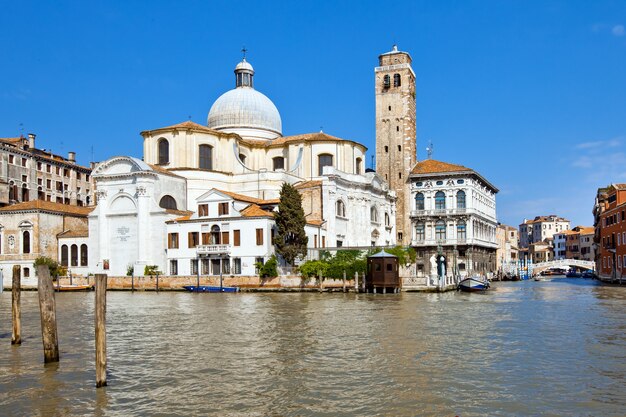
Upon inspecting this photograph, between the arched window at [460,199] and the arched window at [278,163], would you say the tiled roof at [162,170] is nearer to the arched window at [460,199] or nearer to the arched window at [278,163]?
the arched window at [278,163]

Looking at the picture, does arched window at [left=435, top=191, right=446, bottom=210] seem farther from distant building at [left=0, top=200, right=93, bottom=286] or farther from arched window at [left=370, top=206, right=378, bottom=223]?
distant building at [left=0, top=200, right=93, bottom=286]

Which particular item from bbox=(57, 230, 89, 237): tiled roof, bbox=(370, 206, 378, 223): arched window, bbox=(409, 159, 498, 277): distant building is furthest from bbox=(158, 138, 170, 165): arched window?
bbox=(409, 159, 498, 277): distant building

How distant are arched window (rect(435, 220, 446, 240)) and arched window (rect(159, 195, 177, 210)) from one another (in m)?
21.6

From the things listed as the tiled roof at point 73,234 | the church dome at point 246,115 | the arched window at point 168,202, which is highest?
the church dome at point 246,115

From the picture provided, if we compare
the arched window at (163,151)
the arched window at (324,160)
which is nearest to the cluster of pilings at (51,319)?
the arched window at (163,151)

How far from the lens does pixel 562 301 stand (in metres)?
29.4

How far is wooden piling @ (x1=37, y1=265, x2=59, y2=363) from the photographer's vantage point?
40.8 ft

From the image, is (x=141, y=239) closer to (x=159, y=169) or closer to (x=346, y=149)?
(x=159, y=169)

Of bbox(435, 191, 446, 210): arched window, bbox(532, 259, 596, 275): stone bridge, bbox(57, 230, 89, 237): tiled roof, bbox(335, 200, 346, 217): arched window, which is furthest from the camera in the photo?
bbox(532, 259, 596, 275): stone bridge

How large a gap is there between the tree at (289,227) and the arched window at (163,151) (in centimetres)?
1333

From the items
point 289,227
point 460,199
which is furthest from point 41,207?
point 460,199

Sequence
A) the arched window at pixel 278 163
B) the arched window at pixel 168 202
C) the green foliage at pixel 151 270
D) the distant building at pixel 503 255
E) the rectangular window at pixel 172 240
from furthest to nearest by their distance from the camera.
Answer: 1. the distant building at pixel 503 255
2. the arched window at pixel 278 163
3. the arched window at pixel 168 202
4. the green foliage at pixel 151 270
5. the rectangular window at pixel 172 240

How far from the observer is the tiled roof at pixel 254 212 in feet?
128

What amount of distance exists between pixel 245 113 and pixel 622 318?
38528mm
